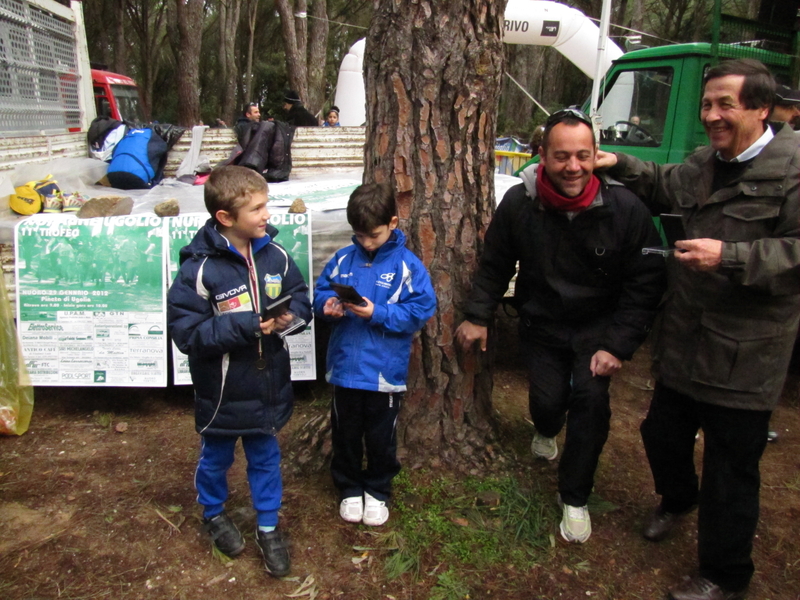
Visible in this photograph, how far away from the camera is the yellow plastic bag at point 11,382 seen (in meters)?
3.40

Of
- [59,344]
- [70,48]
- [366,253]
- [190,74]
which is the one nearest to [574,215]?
[366,253]

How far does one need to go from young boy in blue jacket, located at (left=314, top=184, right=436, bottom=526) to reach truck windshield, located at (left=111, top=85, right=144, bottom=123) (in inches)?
446

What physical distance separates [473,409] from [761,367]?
128cm

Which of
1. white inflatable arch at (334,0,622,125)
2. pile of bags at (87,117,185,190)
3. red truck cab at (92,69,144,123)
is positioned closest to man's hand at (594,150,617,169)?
pile of bags at (87,117,185,190)

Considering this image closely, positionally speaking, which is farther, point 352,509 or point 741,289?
point 352,509

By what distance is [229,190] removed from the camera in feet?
7.52

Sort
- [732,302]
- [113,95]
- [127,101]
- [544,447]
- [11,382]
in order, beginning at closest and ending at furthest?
[732,302] → [544,447] → [11,382] → [113,95] → [127,101]

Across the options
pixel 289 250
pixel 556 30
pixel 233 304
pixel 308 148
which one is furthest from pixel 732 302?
pixel 556 30

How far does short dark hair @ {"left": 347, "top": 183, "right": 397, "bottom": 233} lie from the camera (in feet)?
7.91

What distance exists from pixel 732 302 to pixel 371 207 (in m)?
1.32

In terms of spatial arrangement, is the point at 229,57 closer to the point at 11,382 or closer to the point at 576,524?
the point at 11,382

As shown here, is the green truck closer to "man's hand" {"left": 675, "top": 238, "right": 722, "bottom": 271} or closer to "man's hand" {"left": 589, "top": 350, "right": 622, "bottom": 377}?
"man's hand" {"left": 589, "top": 350, "right": 622, "bottom": 377}

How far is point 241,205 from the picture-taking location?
2.29 m

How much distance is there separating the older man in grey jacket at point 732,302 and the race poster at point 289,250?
1959mm
